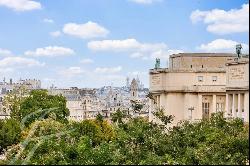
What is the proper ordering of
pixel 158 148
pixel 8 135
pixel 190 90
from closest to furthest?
pixel 158 148 < pixel 8 135 < pixel 190 90

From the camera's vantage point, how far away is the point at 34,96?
243ft

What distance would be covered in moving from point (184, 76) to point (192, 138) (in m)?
30.6

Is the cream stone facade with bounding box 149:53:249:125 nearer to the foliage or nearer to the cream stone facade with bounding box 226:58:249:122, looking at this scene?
the foliage

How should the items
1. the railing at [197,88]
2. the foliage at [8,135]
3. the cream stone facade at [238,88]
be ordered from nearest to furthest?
the cream stone facade at [238,88]
the foliage at [8,135]
the railing at [197,88]

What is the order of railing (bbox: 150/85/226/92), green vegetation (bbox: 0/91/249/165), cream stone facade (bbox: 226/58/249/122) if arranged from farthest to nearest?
railing (bbox: 150/85/226/92), cream stone facade (bbox: 226/58/249/122), green vegetation (bbox: 0/91/249/165)

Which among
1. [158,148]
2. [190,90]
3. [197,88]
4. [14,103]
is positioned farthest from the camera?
[14,103]

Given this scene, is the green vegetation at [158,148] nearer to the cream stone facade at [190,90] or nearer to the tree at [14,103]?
the cream stone facade at [190,90]

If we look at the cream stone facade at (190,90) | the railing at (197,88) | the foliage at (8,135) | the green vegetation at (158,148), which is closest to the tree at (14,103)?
the foliage at (8,135)

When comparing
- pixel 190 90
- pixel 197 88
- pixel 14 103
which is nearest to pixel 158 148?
pixel 197 88

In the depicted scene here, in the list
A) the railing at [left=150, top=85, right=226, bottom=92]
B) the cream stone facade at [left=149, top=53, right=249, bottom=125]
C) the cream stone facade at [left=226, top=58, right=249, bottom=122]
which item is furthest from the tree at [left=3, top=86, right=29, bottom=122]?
the cream stone facade at [left=226, top=58, right=249, bottom=122]

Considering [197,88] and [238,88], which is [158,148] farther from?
[197,88]

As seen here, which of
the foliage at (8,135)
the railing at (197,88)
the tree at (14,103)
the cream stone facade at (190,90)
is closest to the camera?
the foliage at (8,135)

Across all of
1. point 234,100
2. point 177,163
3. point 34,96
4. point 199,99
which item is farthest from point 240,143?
point 34,96

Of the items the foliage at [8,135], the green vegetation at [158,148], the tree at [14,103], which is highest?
the tree at [14,103]
